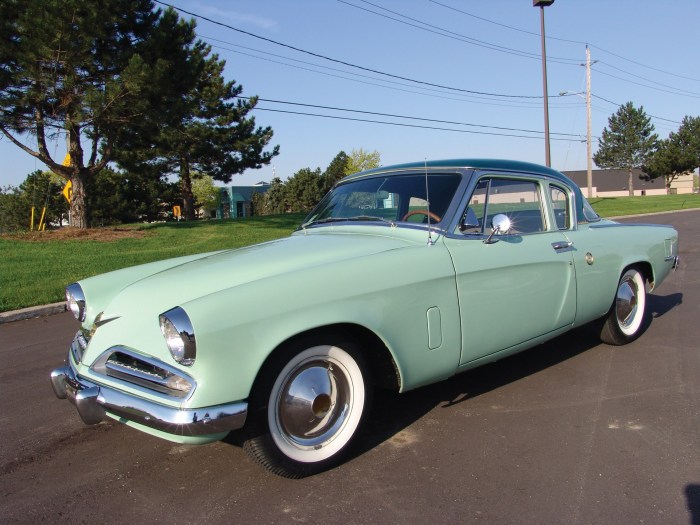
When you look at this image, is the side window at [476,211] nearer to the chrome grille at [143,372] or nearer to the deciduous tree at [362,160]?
the chrome grille at [143,372]

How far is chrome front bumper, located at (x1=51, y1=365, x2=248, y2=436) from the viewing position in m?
2.25

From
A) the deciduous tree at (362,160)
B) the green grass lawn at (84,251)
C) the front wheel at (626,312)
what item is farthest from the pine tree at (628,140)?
the front wheel at (626,312)

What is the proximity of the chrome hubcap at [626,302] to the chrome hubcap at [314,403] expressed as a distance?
2.96m

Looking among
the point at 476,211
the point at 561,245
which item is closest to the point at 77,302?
the point at 476,211

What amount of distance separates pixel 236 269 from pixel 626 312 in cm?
367

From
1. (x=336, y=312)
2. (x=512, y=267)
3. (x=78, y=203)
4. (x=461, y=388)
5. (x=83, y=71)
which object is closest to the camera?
(x=336, y=312)

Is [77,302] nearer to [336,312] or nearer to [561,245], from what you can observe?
[336,312]

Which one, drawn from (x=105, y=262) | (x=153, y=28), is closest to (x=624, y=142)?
(x=153, y=28)

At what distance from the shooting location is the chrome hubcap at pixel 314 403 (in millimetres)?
2600

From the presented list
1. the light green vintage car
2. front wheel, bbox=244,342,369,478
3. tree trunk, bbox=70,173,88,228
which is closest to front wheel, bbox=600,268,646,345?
the light green vintage car

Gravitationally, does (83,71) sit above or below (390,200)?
above

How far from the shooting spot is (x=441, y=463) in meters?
2.80

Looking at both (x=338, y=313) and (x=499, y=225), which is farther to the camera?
(x=499, y=225)

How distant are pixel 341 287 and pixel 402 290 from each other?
0.36 m
